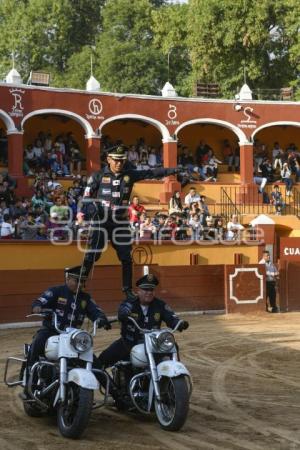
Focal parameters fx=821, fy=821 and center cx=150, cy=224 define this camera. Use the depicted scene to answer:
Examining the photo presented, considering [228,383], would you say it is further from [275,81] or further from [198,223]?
[275,81]

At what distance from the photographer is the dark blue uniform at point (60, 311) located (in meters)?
7.63

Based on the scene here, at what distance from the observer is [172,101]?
2661cm

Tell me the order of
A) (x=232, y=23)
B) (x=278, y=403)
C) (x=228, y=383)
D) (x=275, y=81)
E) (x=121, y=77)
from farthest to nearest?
(x=121, y=77) < (x=275, y=81) < (x=232, y=23) < (x=228, y=383) < (x=278, y=403)

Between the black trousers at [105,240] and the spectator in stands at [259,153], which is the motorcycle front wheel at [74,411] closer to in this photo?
the black trousers at [105,240]

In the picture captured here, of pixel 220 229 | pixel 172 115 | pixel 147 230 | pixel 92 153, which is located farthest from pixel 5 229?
pixel 172 115

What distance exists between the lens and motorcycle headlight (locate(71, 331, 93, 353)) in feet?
23.3

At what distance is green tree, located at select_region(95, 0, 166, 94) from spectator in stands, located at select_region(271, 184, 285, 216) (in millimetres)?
19304

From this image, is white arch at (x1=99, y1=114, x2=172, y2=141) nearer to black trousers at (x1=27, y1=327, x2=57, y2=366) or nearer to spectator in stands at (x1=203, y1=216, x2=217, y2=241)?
spectator in stands at (x1=203, y1=216, x2=217, y2=241)

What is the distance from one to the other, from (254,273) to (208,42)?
1884 centimetres

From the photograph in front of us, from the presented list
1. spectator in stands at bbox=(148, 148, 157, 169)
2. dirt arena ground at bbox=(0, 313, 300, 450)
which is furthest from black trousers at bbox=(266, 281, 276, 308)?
spectator in stands at bbox=(148, 148, 157, 169)

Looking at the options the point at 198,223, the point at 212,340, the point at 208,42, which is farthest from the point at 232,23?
the point at 212,340

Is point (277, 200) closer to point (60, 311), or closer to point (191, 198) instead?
point (191, 198)

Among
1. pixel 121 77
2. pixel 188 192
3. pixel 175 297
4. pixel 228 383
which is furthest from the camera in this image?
pixel 121 77

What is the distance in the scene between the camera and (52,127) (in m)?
26.7
